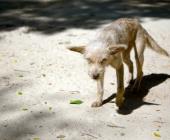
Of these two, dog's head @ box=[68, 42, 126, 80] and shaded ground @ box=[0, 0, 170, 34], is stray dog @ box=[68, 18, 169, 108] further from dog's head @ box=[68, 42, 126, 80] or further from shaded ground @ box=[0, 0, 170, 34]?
shaded ground @ box=[0, 0, 170, 34]

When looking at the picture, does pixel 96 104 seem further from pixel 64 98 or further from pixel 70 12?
pixel 70 12

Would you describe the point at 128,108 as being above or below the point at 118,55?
below

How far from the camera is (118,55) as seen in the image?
5.97 m

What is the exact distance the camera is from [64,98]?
21.9 ft

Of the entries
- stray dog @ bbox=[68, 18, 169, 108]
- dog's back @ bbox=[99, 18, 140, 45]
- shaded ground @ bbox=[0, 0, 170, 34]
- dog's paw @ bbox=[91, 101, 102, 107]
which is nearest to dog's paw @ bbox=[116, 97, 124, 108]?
stray dog @ bbox=[68, 18, 169, 108]

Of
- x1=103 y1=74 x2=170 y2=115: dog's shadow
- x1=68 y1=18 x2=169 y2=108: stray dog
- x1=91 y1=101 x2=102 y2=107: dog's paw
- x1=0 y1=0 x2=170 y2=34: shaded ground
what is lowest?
x1=103 y1=74 x2=170 y2=115: dog's shadow

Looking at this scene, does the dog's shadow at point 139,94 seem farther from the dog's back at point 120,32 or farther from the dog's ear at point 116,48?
the dog's ear at point 116,48

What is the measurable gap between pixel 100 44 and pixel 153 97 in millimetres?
1664

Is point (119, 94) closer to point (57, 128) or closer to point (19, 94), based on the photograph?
point (57, 128)

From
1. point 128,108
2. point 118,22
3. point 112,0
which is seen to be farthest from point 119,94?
point 112,0

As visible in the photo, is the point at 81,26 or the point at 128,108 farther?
the point at 81,26

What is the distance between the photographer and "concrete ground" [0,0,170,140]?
5.66 metres

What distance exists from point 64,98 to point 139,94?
1.28 meters

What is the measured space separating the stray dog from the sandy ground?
0.34 metres
